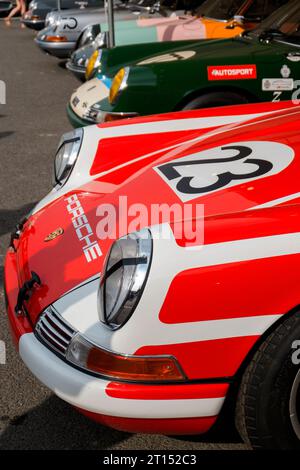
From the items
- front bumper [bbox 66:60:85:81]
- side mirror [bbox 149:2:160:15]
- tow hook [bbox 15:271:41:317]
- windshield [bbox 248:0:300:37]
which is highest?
windshield [bbox 248:0:300:37]

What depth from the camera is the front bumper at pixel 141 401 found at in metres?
1.94

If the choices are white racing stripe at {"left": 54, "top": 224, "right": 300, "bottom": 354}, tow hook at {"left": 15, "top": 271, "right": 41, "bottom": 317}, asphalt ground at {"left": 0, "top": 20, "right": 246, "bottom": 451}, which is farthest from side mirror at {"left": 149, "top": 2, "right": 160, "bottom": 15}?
white racing stripe at {"left": 54, "top": 224, "right": 300, "bottom": 354}

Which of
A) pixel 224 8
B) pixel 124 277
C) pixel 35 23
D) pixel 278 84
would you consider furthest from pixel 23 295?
pixel 35 23

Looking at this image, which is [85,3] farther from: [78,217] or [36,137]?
[78,217]

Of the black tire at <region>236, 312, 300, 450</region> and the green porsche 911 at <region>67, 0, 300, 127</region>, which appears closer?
the black tire at <region>236, 312, 300, 450</region>

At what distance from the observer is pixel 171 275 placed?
6.22 feet

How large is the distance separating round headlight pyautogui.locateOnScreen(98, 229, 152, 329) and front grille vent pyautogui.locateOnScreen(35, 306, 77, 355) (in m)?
0.17

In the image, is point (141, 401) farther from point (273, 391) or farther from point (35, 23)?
point (35, 23)

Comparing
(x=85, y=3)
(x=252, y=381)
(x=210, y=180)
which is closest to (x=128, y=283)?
(x=252, y=381)

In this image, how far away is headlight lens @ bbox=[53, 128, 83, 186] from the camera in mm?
3139

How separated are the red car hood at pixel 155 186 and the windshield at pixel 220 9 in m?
4.03

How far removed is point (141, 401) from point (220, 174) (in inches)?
39.0

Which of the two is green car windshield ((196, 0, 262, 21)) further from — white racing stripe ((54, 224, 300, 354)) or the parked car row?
white racing stripe ((54, 224, 300, 354))

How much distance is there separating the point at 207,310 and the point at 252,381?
261mm
